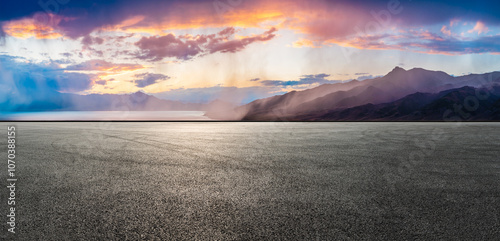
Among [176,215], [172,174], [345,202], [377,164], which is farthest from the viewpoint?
[377,164]

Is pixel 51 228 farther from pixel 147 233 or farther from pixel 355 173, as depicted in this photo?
pixel 355 173

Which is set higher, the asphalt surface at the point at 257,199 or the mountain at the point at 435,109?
the mountain at the point at 435,109

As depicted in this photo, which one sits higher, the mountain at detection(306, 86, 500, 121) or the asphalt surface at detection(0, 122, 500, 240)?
the mountain at detection(306, 86, 500, 121)

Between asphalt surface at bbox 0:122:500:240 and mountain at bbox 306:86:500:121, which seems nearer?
asphalt surface at bbox 0:122:500:240

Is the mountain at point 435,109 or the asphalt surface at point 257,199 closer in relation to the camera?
the asphalt surface at point 257,199

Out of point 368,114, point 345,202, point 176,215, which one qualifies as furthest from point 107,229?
point 368,114

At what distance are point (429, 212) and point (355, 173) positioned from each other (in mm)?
3003

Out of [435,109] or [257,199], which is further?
[435,109]

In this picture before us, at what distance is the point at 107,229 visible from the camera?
4.12 meters

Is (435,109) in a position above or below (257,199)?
above

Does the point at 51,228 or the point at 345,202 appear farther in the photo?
the point at 345,202

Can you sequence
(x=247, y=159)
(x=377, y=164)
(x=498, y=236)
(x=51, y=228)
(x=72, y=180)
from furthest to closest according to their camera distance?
(x=247, y=159)
(x=377, y=164)
(x=72, y=180)
(x=51, y=228)
(x=498, y=236)

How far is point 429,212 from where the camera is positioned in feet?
15.6

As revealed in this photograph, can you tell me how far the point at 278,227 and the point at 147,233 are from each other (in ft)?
5.22
